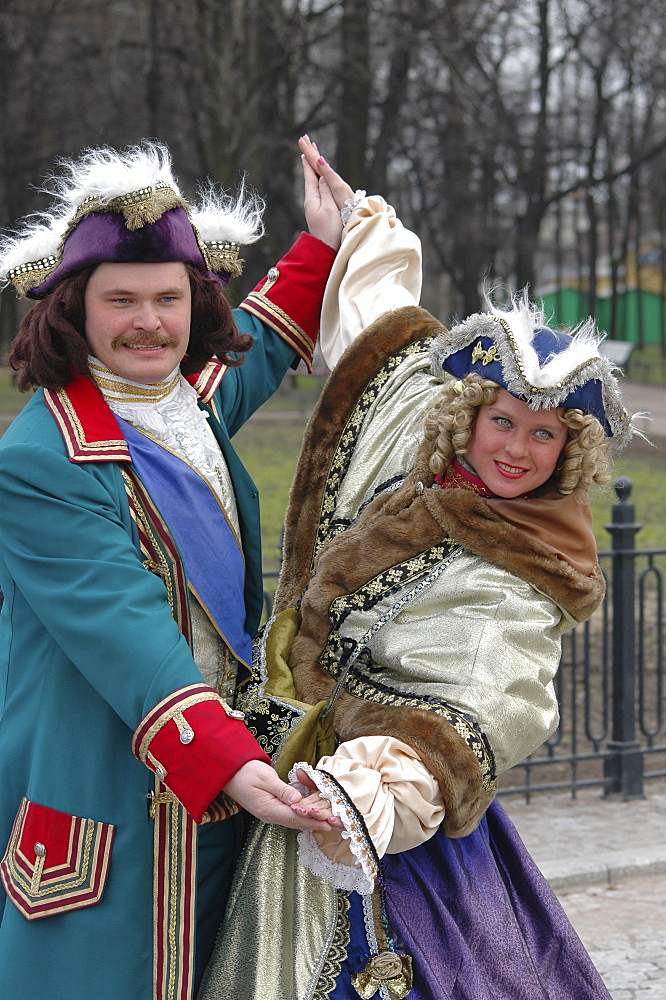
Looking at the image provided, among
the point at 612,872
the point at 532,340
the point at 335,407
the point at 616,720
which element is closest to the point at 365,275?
the point at 335,407

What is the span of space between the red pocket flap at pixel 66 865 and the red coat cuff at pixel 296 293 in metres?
1.24

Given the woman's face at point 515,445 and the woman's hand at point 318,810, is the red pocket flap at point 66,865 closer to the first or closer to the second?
the woman's hand at point 318,810

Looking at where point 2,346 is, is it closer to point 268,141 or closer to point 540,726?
point 268,141

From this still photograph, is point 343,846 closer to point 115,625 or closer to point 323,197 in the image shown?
point 115,625

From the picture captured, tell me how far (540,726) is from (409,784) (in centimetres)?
30

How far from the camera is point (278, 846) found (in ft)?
7.42

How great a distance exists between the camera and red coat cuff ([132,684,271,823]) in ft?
6.53

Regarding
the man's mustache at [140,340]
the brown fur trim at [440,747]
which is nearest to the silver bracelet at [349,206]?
the man's mustache at [140,340]

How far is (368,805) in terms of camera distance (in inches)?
76.6

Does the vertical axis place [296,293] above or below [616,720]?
above

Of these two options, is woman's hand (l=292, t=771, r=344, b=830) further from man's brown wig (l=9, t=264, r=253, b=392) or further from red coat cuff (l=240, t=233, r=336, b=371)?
red coat cuff (l=240, t=233, r=336, b=371)

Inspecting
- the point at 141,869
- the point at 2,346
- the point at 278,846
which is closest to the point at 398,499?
the point at 278,846

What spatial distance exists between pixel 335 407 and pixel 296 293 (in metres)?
0.34

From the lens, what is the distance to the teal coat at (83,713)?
2043 millimetres
